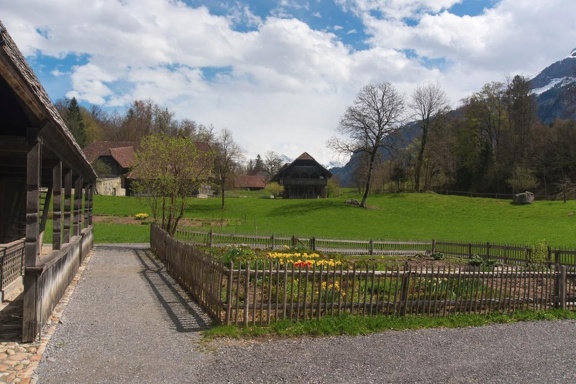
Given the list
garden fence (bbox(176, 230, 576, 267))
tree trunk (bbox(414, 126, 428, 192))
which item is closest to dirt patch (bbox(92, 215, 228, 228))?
garden fence (bbox(176, 230, 576, 267))

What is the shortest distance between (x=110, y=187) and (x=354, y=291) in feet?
200

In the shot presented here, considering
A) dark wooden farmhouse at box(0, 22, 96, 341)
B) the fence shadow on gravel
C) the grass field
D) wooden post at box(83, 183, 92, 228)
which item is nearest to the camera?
dark wooden farmhouse at box(0, 22, 96, 341)

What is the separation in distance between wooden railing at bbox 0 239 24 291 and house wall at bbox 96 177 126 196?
53055 millimetres

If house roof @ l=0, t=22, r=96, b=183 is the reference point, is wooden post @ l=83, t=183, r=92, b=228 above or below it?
below

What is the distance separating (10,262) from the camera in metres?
11.6

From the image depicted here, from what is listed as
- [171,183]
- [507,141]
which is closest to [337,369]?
[171,183]

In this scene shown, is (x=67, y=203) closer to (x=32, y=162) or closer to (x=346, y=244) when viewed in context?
(x=32, y=162)

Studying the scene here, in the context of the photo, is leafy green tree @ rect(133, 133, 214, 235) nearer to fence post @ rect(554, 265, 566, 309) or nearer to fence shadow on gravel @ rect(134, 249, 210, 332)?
fence shadow on gravel @ rect(134, 249, 210, 332)

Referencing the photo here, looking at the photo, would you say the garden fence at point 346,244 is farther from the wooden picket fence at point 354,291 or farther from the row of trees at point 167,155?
the wooden picket fence at point 354,291

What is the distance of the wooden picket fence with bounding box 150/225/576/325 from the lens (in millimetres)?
9000

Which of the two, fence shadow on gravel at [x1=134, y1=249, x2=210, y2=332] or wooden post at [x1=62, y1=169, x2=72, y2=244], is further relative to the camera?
wooden post at [x1=62, y1=169, x2=72, y2=244]

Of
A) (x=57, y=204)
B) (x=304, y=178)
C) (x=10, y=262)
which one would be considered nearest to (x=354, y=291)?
(x=57, y=204)

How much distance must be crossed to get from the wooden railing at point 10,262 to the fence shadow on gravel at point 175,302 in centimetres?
A: 338

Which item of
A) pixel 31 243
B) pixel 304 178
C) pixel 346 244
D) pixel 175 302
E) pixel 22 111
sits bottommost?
pixel 346 244
